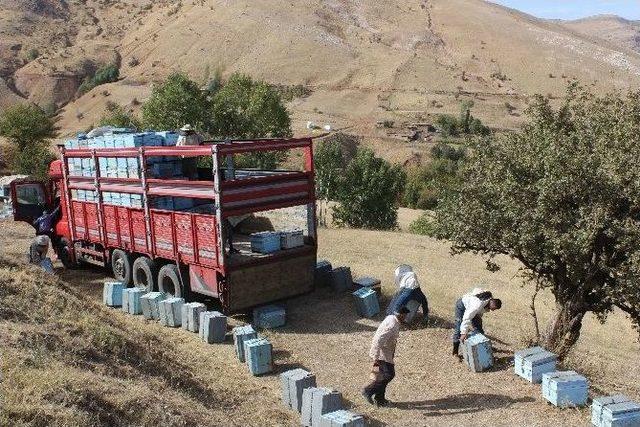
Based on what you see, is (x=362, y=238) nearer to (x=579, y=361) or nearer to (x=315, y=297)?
(x=315, y=297)

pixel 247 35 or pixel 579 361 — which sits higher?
pixel 247 35

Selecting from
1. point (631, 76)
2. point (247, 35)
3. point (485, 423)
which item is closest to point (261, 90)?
point (485, 423)

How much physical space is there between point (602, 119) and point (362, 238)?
17.2 metres

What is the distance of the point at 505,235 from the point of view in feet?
39.1

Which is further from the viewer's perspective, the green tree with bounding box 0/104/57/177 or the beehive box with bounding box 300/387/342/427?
the green tree with bounding box 0/104/57/177

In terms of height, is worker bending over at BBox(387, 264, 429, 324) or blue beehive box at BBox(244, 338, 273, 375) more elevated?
worker bending over at BBox(387, 264, 429, 324)

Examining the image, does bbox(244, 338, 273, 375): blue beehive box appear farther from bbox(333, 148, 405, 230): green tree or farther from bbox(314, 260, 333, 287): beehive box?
bbox(333, 148, 405, 230): green tree

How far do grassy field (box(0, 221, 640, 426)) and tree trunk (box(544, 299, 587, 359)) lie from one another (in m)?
0.50

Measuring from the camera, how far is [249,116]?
41.9 m

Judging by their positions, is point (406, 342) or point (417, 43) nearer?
point (406, 342)

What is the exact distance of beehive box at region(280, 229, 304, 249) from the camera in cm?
1421

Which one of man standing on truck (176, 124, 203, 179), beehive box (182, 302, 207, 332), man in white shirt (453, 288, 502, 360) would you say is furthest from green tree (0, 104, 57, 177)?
man in white shirt (453, 288, 502, 360)

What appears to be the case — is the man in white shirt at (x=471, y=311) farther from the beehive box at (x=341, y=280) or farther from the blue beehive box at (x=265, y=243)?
the blue beehive box at (x=265, y=243)

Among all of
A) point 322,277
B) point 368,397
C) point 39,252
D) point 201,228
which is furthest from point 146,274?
point 368,397
